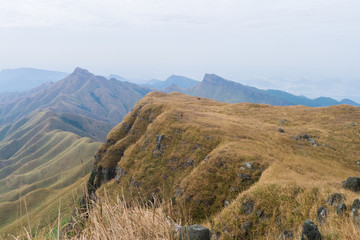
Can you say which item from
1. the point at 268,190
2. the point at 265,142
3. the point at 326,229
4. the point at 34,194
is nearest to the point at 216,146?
the point at 265,142

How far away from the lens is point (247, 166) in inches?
1326

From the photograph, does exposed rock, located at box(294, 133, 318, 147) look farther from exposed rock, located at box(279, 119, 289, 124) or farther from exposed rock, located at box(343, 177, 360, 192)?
exposed rock, located at box(343, 177, 360, 192)

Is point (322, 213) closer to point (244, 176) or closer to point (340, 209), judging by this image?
point (340, 209)

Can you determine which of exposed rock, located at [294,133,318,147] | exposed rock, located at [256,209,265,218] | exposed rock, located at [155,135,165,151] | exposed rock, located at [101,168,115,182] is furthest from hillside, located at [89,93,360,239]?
exposed rock, located at [101,168,115,182]

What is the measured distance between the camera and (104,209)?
18.7 ft

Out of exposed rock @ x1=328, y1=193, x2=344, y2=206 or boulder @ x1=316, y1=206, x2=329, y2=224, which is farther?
exposed rock @ x1=328, y1=193, x2=344, y2=206

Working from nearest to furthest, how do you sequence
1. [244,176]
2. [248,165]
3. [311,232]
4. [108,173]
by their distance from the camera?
A: [311,232], [244,176], [248,165], [108,173]

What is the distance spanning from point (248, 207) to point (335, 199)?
722 centimetres

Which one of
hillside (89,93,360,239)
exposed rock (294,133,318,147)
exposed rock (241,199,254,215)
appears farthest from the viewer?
exposed rock (294,133,318,147)

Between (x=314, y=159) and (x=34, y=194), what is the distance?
612 ft

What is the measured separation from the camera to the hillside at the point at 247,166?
17.1 metres

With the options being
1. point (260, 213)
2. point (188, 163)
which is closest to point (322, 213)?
point (260, 213)

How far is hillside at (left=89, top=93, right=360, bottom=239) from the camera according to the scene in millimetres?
17078

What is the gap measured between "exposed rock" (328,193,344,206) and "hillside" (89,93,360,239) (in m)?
0.58
